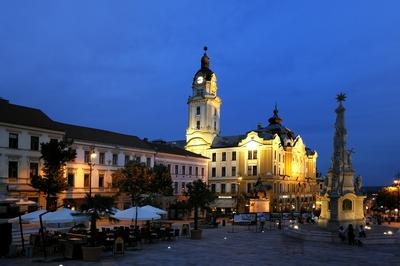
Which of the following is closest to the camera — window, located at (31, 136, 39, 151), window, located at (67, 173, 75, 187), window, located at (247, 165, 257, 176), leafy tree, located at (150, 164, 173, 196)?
window, located at (31, 136, 39, 151)

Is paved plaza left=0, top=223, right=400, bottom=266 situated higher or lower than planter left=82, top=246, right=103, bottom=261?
lower

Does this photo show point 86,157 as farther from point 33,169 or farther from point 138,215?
point 138,215

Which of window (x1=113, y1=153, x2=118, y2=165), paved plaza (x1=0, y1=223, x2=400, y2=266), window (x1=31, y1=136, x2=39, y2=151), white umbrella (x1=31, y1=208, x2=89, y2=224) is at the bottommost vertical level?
paved plaza (x1=0, y1=223, x2=400, y2=266)

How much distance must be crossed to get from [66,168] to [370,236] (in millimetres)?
31148

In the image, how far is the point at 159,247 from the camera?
28.0 metres

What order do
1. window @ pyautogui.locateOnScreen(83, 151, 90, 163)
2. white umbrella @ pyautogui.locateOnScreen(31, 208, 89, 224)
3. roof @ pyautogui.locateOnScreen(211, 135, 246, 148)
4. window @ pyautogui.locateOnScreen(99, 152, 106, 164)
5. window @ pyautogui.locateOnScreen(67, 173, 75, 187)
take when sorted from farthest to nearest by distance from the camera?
roof @ pyautogui.locateOnScreen(211, 135, 246, 148) < window @ pyautogui.locateOnScreen(99, 152, 106, 164) < window @ pyautogui.locateOnScreen(83, 151, 90, 163) < window @ pyautogui.locateOnScreen(67, 173, 75, 187) < white umbrella @ pyautogui.locateOnScreen(31, 208, 89, 224)

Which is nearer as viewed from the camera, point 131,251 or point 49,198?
point 131,251

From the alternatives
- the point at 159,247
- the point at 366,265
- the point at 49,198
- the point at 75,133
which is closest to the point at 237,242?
the point at 159,247

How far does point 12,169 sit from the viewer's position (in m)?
44.9

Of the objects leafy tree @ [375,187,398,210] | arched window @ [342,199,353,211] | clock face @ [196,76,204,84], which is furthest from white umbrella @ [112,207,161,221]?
clock face @ [196,76,204,84]

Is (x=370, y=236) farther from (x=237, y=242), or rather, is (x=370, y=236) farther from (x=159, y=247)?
(x=159, y=247)

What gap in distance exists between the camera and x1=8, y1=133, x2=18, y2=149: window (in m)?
44.6

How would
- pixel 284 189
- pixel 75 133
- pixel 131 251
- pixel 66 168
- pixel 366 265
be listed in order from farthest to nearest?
pixel 284 189 → pixel 75 133 → pixel 66 168 → pixel 131 251 → pixel 366 265

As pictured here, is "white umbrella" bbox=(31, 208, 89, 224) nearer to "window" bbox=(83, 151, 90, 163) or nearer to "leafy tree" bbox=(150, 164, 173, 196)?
"leafy tree" bbox=(150, 164, 173, 196)
